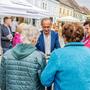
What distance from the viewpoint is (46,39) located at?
6.94 meters

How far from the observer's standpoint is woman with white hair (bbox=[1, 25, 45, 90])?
455 centimetres

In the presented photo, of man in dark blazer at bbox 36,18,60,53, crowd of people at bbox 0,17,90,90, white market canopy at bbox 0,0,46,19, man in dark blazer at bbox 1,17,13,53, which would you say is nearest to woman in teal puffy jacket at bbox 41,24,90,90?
crowd of people at bbox 0,17,90,90

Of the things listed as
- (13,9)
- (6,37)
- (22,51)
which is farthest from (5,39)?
(22,51)

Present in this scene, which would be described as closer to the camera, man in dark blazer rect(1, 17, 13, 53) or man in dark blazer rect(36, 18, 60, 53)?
man in dark blazer rect(36, 18, 60, 53)

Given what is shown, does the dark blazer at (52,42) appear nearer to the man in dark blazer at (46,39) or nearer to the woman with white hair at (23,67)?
the man in dark blazer at (46,39)

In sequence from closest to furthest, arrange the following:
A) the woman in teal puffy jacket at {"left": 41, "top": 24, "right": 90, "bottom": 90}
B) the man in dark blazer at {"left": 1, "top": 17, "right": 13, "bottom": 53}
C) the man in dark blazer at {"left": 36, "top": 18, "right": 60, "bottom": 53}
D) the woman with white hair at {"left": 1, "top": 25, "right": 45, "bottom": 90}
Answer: the woman in teal puffy jacket at {"left": 41, "top": 24, "right": 90, "bottom": 90}, the woman with white hair at {"left": 1, "top": 25, "right": 45, "bottom": 90}, the man in dark blazer at {"left": 36, "top": 18, "right": 60, "bottom": 53}, the man in dark blazer at {"left": 1, "top": 17, "right": 13, "bottom": 53}

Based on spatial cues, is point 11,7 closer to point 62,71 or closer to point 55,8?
point 62,71

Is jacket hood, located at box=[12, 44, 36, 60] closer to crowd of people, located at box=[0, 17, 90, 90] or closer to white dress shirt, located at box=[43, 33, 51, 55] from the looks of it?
crowd of people, located at box=[0, 17, 90, 90]

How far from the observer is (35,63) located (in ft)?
14.9

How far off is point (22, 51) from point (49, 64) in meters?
0.50

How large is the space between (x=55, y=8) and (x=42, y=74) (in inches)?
2066

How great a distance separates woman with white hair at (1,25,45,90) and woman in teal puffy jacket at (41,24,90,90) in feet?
0.99

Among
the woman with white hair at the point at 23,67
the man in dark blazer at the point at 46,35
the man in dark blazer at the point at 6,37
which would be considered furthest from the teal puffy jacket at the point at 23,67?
the man in dark blazer at the point at 6,37

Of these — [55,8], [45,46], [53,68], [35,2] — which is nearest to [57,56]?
[53,68]
